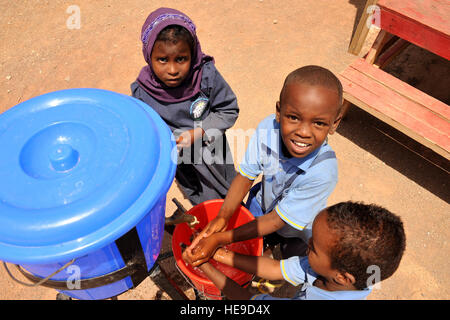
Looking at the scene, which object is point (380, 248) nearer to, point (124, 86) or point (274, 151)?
point (274, 151)

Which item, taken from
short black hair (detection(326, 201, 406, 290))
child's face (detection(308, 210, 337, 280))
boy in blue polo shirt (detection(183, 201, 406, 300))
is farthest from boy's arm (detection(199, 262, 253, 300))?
short black hair (detection(326, 201, 406, 290))

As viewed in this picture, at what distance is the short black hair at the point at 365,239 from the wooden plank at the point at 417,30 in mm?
2160

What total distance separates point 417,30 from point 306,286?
7.86 feet

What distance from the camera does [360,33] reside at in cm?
336

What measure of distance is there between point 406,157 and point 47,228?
2946 mm

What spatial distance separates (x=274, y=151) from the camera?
1.46 metres

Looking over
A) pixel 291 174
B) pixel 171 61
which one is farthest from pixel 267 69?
pixel 291 174

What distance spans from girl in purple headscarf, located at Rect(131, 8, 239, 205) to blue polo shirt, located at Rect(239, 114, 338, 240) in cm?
37

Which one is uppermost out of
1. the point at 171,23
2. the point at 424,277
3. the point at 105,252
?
the point at 171,23

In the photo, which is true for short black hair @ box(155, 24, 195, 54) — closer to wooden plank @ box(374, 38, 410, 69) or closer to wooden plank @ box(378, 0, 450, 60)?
wooden plank @ box(378, 0, 450, 60)

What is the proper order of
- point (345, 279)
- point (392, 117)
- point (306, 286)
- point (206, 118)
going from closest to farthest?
point (345, 279)
point (306, 286)
point (206, 118)
point (392, 117)

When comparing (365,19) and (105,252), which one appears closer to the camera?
(105,252)

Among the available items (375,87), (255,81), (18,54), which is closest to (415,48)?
(375,87)

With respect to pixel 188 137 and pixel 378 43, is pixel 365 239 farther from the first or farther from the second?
pixel 378 43
